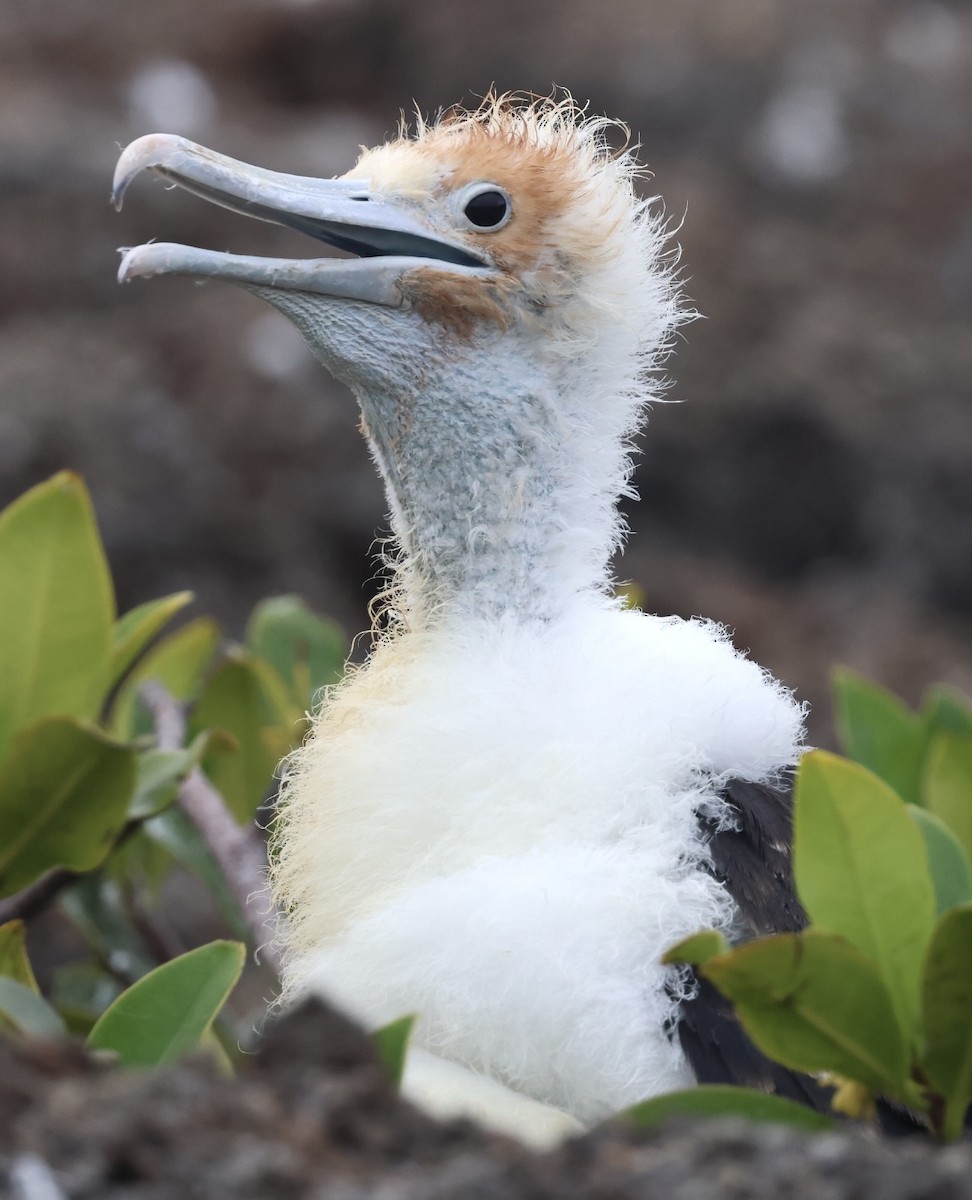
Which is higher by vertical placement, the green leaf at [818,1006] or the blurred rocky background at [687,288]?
the blurred rocky background at [687,288]

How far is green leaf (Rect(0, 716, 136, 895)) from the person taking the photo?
1.75 m

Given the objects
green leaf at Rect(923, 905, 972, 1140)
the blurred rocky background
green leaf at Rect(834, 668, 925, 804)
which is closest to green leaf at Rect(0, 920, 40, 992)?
green leaf at Rect(923, 905, 972, 1140)

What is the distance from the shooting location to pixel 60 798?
1805mm

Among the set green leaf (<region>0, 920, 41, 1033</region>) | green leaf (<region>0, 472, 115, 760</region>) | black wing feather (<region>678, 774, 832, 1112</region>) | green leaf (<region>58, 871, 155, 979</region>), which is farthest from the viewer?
green leaf (<region>58, 871, 155, 979</region>)

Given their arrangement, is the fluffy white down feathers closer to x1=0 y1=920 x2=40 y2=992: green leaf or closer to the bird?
the bird

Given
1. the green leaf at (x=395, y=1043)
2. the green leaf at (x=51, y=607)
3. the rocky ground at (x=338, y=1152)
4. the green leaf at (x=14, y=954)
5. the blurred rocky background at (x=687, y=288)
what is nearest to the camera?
the rocky ground at (x=338, y=1152)

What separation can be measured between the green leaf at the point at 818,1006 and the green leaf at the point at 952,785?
0.75 metres

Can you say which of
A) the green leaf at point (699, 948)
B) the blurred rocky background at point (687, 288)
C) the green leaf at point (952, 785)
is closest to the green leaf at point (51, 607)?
the green leaf at point (699, 948)

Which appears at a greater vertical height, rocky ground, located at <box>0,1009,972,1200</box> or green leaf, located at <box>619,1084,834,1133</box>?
rocky ground, located at <box>0,1009,972,1200</box>

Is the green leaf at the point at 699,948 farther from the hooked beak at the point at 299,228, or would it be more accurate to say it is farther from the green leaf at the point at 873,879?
the hooked beak at the point at 299,228

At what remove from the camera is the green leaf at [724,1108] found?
4.14 feet

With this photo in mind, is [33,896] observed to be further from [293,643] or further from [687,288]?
[687,288]

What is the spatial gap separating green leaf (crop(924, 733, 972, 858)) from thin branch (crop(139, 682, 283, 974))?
94cm

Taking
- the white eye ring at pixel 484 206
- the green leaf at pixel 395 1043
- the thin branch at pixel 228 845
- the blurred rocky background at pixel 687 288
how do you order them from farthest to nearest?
the blurred rocky background at pixel 687 288
the thin branch at pixel 228 845
the white eye ring at pixel 484 206
the green leaf at pixel 395 1043
